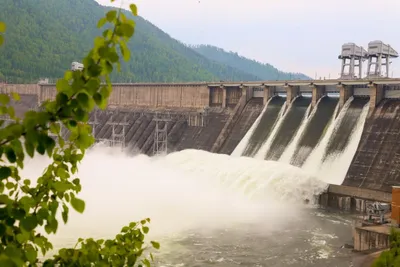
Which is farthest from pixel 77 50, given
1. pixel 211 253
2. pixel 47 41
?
pixel 211 253

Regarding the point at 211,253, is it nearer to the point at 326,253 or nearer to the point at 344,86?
the point at 326,253

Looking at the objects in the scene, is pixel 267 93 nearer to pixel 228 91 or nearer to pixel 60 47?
pixel 228 91

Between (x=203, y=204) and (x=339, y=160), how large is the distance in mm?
7363

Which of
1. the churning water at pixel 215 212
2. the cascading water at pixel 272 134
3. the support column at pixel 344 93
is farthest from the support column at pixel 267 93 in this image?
the support column at pixel 344 93

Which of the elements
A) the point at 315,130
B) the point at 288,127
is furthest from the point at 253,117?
the point at 315,130

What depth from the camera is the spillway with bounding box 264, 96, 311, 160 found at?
28.3 m

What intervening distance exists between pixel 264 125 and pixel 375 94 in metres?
7.25

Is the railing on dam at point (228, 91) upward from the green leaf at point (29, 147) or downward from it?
upward

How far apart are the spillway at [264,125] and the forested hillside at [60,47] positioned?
6273 centimetres

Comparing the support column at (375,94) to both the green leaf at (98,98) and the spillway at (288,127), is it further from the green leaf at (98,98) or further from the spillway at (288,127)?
the green leaf at (98,98)

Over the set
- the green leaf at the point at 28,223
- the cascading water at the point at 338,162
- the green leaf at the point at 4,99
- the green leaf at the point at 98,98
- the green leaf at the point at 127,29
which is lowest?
the cascading water at the point at 338,162

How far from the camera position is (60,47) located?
112 meters

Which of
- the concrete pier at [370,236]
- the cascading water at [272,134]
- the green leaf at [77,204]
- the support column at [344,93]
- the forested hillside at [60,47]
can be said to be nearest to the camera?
the green leaf at [77,204]

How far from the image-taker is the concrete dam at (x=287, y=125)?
76.9ft
